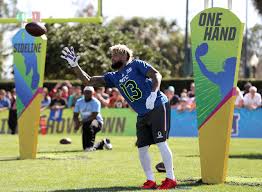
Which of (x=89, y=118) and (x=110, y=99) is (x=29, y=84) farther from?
(x=110, y=99)

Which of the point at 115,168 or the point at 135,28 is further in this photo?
the point at 135,28

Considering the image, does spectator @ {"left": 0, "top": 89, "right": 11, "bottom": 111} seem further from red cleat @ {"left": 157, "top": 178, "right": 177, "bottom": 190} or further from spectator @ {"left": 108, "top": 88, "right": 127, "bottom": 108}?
red cleat @ {"left": 157, "top": 178, "right": 177, "bottom": 190}

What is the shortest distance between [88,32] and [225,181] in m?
30.8

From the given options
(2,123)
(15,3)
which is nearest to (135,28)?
(2,123)

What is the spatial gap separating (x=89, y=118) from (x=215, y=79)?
797 centimetres

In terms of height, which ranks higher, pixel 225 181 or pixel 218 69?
pixel 218 69

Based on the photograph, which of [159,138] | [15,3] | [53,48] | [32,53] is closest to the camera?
[159,138]

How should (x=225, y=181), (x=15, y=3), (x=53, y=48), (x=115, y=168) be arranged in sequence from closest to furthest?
(x=225, y=181) < (x=115, y=168) < (x=15, y=3) < (x=53, y=48)

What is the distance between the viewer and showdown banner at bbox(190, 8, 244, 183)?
10031 mm

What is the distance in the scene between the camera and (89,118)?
58.4 feet

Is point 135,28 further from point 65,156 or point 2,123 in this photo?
point 65,156

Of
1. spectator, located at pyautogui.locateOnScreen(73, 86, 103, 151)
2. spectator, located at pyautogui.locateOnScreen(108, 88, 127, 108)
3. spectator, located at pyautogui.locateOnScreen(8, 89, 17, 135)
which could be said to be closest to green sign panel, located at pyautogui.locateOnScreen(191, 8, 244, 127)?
spectator, located at pyautogui.locateOnScreen(73, 86, 103, 151)

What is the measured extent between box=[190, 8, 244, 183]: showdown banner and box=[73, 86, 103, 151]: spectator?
24.5 ft

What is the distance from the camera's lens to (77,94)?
2538 centimetres
